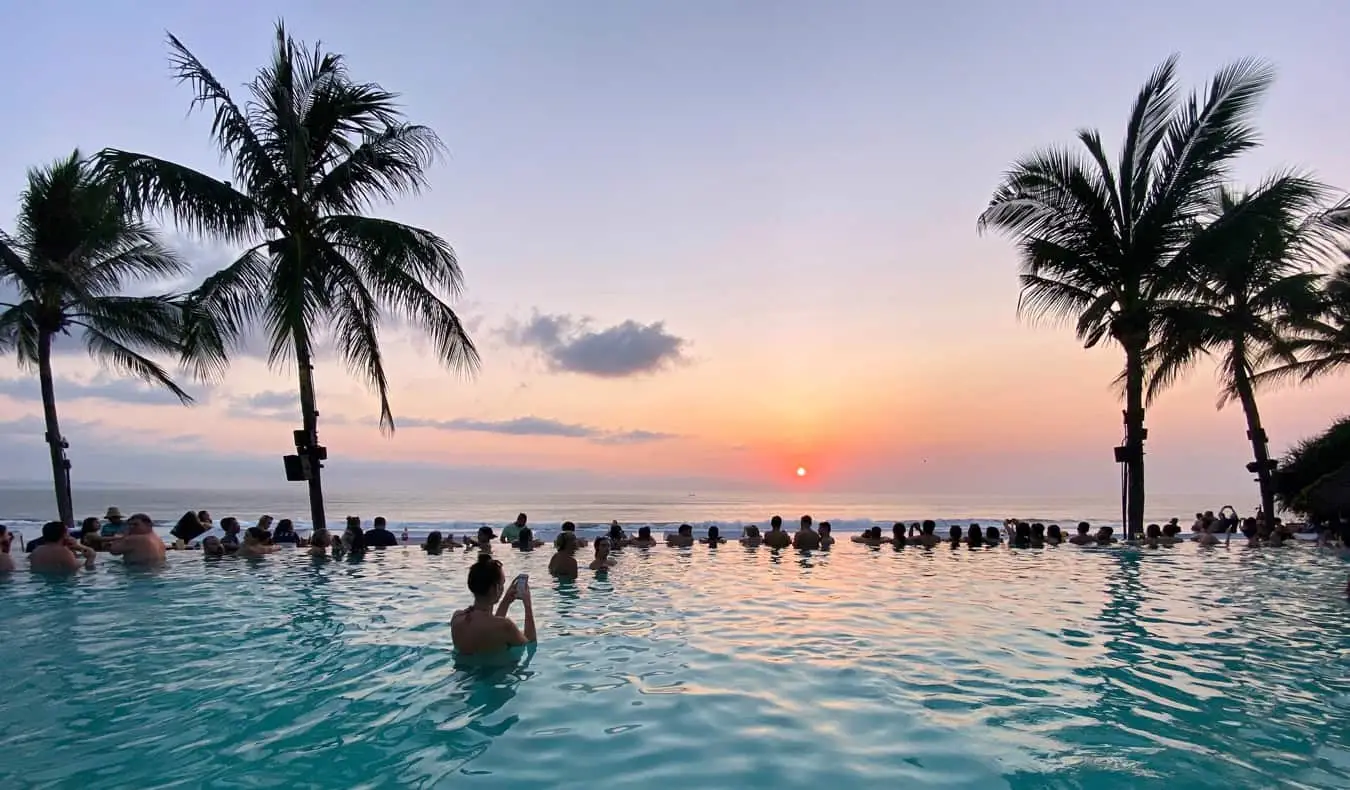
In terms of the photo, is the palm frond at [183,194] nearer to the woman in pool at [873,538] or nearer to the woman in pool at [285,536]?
the woman in pool at [285,536]

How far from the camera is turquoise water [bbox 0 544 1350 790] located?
4.88 metres

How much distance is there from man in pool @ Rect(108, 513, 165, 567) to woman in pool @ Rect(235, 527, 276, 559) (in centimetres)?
192

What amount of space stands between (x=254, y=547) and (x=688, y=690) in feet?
47.4

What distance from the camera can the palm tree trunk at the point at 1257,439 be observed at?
2520 centimetres

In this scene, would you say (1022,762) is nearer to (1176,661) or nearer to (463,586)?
(1176,661)

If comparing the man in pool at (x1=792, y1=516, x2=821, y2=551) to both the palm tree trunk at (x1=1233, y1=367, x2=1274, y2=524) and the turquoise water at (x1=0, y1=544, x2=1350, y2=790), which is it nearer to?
Result: the turquoise water at (x1=0, y1=544, x2=1350, y2=790)

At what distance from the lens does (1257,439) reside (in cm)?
2542

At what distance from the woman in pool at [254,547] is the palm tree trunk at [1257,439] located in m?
29.5

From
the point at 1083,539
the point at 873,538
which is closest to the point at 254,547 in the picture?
the point at 873,538

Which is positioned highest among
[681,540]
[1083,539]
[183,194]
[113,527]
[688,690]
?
[183,194]

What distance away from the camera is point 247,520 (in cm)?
5038

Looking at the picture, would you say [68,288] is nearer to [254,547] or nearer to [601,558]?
[254,547]

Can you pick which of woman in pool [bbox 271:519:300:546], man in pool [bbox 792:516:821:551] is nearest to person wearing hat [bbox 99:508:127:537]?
woman in pool [bbox 271:519:300:546]

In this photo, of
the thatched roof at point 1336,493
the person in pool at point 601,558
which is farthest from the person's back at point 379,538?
the thatched roof at point 1336,493
